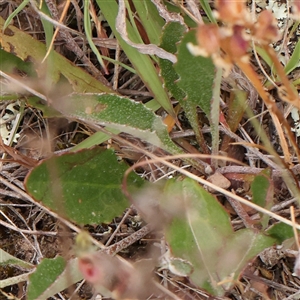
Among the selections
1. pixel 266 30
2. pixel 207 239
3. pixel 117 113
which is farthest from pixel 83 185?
pixel 266 30

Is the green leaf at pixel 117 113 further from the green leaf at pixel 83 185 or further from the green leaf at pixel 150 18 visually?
the green leaf at pixel 150 18

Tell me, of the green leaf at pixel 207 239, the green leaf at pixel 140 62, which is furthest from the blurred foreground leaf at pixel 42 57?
the green leaf at pixel 207 239

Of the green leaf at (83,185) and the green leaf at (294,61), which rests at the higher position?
the green leaf at (294,61)

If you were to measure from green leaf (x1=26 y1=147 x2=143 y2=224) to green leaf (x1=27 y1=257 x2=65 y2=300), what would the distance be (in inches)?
4.9

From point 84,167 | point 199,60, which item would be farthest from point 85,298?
point 199,60

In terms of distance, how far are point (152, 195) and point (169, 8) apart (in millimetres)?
503

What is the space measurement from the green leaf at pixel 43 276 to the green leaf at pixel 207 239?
0.82 ft

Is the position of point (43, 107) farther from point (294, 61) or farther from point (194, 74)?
point (294, 61)

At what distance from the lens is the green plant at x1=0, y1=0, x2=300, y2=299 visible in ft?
3.08

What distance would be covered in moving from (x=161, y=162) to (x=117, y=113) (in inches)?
6.4

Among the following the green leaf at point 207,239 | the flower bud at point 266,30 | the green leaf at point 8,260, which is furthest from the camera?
the green leaf at point 8,260

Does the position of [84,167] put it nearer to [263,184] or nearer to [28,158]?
[28,158]

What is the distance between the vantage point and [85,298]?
1131 mm

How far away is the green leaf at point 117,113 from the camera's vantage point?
3.28 ft
